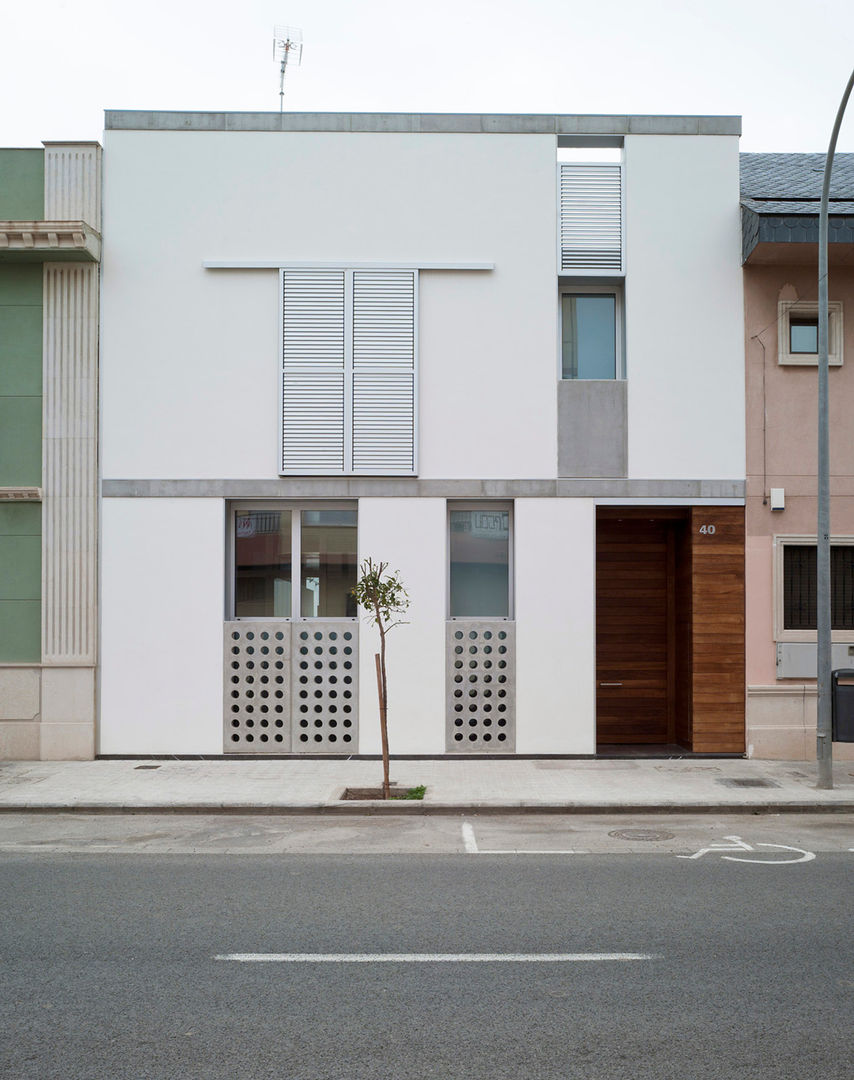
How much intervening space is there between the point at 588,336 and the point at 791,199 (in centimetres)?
364

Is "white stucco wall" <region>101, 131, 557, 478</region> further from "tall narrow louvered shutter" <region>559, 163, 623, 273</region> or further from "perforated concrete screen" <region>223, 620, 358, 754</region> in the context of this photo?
"perforated concrete screen" <region>223, 620, 358, 754</region>

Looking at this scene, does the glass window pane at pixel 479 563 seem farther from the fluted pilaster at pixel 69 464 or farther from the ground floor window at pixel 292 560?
the fluted pilaster at pixel 69 464

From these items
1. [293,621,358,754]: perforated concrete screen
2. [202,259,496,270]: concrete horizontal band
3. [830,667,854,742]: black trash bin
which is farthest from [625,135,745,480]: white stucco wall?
[293,621,358,754]: perforated concrete screen

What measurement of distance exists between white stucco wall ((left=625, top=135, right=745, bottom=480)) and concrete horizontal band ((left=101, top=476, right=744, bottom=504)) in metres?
0.23

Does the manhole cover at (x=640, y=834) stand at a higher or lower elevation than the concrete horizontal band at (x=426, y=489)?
lower

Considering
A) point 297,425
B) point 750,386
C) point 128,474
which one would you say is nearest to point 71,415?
point 128,474

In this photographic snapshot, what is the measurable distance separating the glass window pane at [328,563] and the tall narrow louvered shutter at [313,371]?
2.56 feet

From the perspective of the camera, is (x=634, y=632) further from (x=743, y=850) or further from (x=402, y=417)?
(x=743, y=850)

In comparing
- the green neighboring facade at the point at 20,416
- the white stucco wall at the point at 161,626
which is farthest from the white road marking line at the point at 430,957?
the green neighboring facade at the point at 20,416

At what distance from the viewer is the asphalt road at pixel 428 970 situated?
4.75 m

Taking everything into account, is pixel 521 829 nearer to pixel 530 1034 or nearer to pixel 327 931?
pixel 327 931

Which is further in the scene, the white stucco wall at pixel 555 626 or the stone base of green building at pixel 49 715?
the white stucco wall at pixel 555 626

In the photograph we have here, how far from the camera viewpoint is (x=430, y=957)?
6172 millimetres

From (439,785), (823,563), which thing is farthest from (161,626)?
(823,563)
